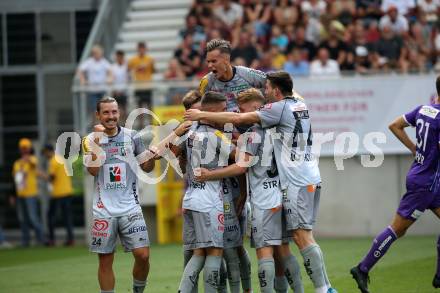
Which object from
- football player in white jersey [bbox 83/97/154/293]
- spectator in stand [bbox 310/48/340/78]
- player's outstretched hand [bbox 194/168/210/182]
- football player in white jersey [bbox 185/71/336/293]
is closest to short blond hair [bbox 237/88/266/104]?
football player in white jersey [bbox 185/71/336/293]

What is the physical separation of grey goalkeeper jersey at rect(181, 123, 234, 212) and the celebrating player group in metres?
0.01

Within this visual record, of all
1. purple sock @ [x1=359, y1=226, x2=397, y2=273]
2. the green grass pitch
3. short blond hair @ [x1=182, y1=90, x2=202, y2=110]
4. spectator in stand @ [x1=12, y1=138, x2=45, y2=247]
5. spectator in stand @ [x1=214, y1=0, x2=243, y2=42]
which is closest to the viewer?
short blond hair @ [x1=182, y1=90, x2=202, y2=110]

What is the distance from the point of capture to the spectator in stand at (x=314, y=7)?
22.9 metres

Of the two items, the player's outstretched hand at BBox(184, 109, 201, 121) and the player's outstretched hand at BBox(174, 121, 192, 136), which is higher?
the player's outstretched hand at BBox(184, 109, 201, 121)

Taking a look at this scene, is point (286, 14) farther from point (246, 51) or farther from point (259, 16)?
point (246, 51)

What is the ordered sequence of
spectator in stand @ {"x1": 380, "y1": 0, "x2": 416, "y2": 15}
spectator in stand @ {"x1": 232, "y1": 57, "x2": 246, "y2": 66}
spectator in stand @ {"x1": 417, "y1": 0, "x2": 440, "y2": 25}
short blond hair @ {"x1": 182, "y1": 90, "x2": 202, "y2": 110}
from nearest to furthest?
short blond hair @ {"x1": 182, "y1": 90, "x2": 202, "y2": 110} → spectator in stand @ {"x1": 232, "y1": 57, "x2": 246, "y2": 66} → spectator in stand @ {"x1": 417, "y1": 0, "x2": 440, "y2": 25} → spectator in stand @ {"x1": 380, "y1": 0, "x2": 416, "y2": 15}

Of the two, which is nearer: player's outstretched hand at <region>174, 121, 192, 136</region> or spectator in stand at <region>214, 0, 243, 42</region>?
player's outstretched hand at <region>174, 121, 192, 136</region>

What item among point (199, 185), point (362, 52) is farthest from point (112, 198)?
point (362, 52)

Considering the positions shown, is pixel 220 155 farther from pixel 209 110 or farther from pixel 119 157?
pixel 119 157

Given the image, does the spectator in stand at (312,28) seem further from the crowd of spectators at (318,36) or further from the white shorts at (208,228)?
the white shorts at (208,228)

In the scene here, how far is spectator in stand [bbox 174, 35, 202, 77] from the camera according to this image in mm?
22406

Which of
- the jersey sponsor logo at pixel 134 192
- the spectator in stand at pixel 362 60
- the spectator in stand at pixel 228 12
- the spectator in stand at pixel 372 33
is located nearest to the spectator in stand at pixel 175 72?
the spectator in stand at pixel 228 12

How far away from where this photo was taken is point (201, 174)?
1045 cm

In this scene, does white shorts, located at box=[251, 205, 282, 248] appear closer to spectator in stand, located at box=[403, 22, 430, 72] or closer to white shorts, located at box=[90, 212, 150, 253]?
white shorts, located at box=[90, 212, 150, 253]
